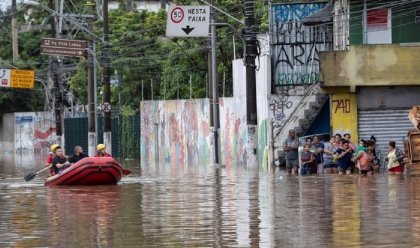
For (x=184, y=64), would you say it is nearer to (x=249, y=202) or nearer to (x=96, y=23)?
(x=96, y=23)

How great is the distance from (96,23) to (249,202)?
4852cm

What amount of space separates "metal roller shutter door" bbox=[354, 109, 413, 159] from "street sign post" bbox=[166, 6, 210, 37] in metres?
6.28

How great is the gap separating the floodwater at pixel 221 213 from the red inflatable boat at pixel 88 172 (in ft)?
1.71

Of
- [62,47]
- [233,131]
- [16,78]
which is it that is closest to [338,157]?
[233,131]

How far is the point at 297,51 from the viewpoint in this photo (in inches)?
1817

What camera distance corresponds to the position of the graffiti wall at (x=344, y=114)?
136ft

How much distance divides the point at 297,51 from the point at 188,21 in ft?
19.6

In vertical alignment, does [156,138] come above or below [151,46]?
below

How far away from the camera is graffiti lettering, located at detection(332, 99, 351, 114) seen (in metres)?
41.6

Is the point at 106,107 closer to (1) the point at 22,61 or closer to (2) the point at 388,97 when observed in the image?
(2) the point at 388,97

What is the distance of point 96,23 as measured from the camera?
2881 inches

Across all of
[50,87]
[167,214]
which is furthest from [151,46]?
[167,214]

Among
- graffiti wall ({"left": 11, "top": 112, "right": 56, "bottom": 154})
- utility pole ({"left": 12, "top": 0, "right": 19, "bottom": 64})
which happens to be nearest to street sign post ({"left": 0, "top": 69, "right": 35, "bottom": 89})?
graffiti wall ({"left": 11, "top": 112, "right": 56, "bottom": 154})

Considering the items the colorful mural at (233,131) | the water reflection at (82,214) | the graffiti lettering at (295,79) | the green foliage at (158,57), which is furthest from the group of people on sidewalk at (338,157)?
the green foliage at (158,57)
